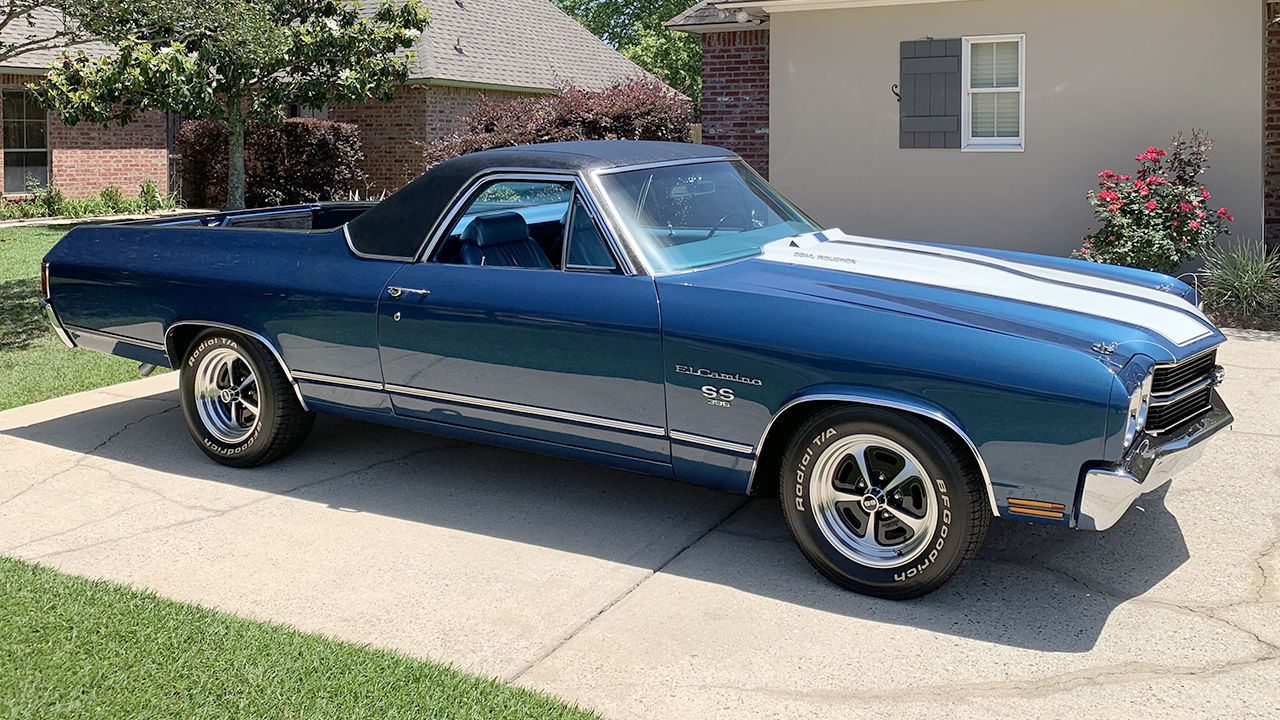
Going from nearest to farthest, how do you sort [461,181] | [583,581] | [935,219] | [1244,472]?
[583,581], [461,181], [1244,472], [935,219]

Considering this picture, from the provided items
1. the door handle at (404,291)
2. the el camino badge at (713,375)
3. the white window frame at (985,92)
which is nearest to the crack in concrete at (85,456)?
the door handle at (404,291)

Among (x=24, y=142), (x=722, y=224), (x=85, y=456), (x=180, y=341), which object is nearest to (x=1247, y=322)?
(x=722, y=224)

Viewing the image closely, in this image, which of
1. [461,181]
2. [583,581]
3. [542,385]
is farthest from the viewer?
[461,181]

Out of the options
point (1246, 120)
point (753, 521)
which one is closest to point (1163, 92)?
point (1246, 120)

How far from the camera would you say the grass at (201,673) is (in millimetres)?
3514

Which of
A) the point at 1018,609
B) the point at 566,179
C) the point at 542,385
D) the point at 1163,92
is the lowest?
the point at 1018,609

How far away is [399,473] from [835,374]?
2.66 meters

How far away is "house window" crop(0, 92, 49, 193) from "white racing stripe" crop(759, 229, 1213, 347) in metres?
21.0

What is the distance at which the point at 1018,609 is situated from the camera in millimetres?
4289

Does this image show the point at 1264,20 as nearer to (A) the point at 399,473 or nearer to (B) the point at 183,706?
(A) the point at 399,473

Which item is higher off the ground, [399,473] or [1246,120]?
[1246,120]

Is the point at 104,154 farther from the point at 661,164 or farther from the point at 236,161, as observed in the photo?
the point at 661,164

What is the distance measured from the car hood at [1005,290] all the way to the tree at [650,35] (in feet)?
111

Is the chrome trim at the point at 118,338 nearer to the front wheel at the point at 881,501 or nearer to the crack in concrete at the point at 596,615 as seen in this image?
the crack in concrete at the point at 596,615
